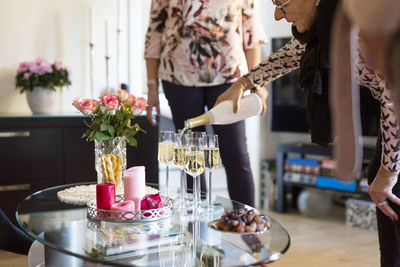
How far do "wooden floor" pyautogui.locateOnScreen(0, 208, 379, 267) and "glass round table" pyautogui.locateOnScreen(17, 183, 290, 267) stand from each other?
93cm

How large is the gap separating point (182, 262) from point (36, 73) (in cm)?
203

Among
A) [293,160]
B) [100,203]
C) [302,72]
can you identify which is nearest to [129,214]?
[100,203]

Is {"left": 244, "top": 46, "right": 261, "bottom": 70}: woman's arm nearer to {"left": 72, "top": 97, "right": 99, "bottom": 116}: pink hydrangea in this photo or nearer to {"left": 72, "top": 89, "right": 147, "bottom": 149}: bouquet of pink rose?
{"left": 72, "top": 89, "right": 147, "bottom": 149}: bouquet of pink rose

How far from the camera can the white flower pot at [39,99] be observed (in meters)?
2.84

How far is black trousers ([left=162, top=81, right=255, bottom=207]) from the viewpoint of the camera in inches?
86.2

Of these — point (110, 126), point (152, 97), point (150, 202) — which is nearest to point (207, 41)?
point (152, 97)

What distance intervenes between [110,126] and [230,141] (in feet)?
2.09

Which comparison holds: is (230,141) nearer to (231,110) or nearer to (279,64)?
(231,110)

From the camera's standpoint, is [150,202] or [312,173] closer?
[150,202]

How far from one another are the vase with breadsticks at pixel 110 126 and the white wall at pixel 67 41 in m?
1.50

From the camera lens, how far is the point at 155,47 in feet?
7.73

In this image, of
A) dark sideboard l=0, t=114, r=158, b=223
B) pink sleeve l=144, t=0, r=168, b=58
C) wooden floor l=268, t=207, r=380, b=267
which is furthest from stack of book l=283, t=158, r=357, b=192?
pink sleeve l=144, t=0, r=168, b=58

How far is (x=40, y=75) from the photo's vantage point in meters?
2.85

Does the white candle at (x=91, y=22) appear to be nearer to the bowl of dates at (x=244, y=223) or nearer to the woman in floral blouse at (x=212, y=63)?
the woman in floral blouse at (x=212, y=63)
